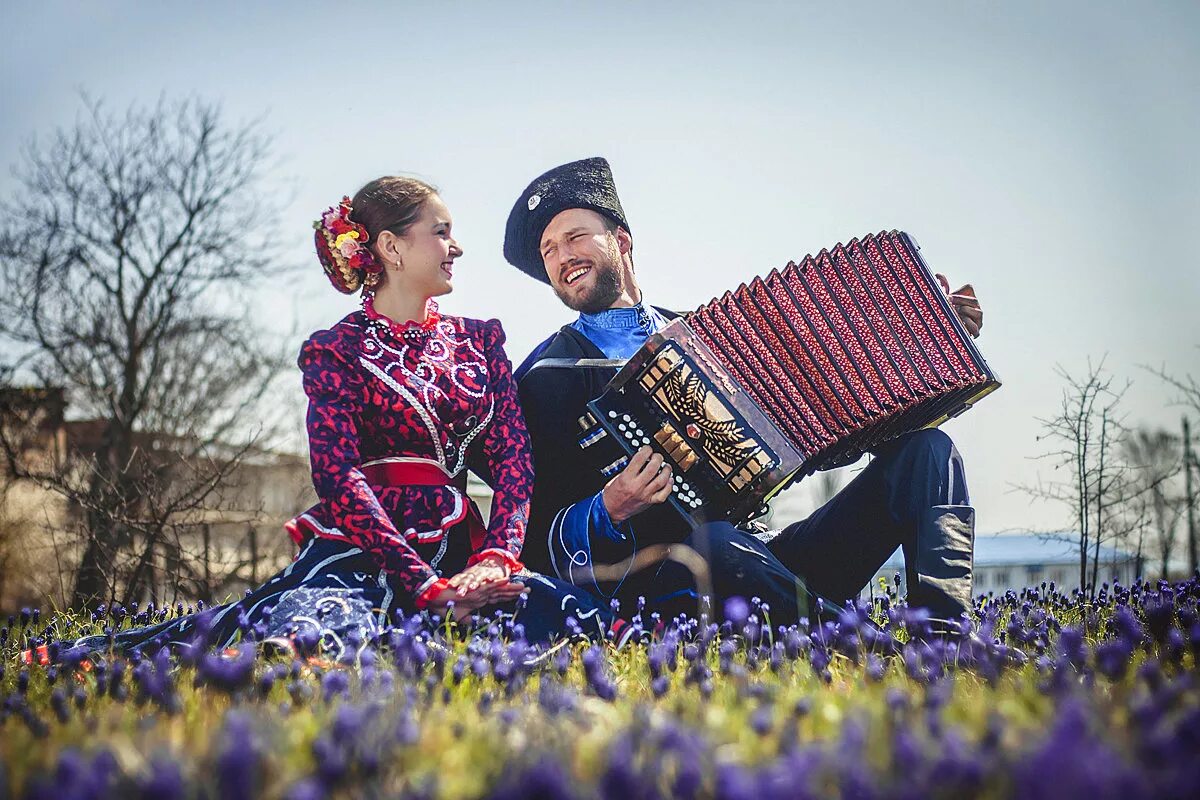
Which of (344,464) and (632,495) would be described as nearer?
(344,464)

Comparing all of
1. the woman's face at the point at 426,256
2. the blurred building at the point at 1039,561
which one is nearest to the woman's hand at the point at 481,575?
the woman's face at the point at 426,256

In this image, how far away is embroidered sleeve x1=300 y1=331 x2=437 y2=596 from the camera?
3.42m

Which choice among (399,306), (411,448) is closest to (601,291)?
(399,306)

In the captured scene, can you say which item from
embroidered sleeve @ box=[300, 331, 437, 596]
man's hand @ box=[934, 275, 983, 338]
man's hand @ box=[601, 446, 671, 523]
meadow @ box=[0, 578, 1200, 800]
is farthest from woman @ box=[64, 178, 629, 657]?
man's hand @ box=[934, 275, 983, 338]

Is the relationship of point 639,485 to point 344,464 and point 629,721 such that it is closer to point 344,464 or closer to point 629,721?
point 344,464

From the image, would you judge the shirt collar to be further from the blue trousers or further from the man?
the blue trousers

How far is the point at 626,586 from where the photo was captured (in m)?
4.00

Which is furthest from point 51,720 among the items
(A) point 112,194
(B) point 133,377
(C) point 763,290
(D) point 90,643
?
(A) point 112,194

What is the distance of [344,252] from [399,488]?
96 centimetres

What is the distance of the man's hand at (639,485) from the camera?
3.72 m

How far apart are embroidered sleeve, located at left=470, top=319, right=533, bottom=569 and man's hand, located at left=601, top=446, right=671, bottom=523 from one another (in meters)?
0.35

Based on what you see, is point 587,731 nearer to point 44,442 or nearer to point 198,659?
point 198,659

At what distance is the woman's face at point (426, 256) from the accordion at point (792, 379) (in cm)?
80

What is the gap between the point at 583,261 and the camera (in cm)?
434
